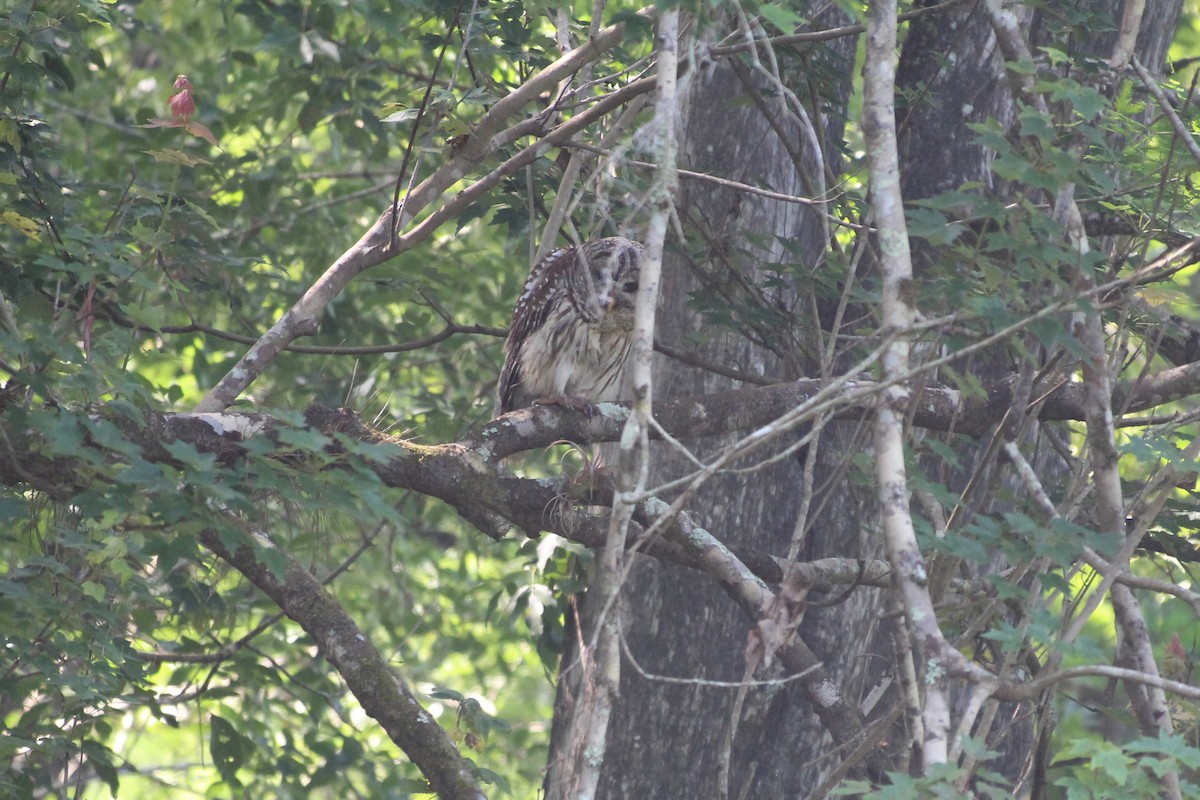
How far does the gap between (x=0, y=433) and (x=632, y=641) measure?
2.43 meters

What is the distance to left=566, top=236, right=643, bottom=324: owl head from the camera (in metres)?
4.77

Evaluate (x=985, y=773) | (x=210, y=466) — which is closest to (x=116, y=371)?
(x=210, y=466)

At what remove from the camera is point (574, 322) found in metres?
4.89

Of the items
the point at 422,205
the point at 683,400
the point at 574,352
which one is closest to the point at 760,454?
the point at 574,352

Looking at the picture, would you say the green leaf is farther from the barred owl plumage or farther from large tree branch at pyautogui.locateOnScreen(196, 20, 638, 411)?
the barred owl plumage

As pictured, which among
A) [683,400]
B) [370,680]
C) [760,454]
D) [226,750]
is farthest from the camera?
[760,454]

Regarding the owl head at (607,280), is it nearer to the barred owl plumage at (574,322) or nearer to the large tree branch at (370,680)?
the barred owl plumage at (574,322)

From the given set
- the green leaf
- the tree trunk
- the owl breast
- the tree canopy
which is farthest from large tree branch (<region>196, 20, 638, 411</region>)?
the green leaf

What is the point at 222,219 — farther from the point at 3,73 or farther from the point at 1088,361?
the point at 1088,361

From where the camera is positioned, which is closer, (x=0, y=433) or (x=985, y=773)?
(x=985, y=773)

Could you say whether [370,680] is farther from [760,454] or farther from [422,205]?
[760,454]

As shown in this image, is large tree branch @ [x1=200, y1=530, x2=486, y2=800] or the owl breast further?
the owl breast

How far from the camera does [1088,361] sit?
2895 mm

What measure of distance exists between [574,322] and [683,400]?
1.10 m
